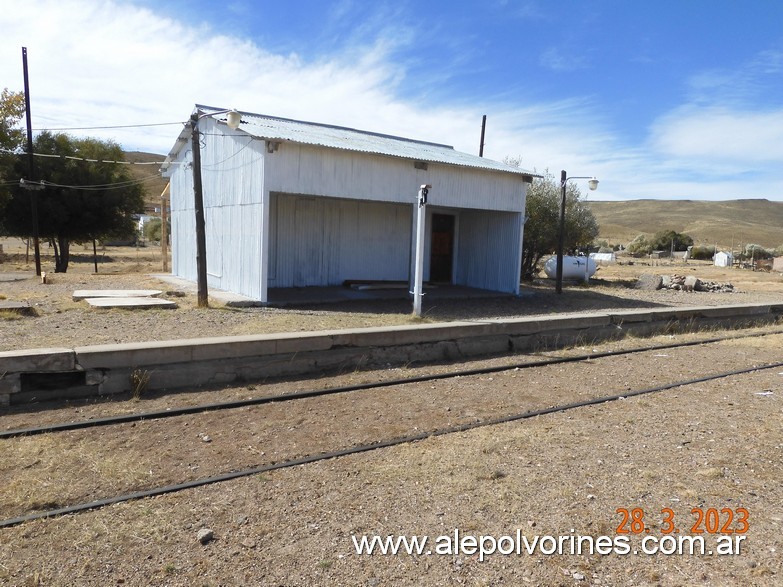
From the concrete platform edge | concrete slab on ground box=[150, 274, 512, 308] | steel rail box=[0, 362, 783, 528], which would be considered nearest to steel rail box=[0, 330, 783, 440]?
the concrete platform edge

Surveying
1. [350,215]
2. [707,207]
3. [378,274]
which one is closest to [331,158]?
[350,215]

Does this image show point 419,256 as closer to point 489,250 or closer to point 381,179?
point 381,179

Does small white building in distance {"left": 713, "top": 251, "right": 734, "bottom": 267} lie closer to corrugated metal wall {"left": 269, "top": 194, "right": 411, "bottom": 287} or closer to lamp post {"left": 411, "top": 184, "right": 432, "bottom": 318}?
corrugated metal wall {"left": 269, "top": 194, "right": 411, "bottom": 287}

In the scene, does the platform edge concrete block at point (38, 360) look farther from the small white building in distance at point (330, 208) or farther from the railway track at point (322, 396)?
the small white building in distance at point (330, 208)

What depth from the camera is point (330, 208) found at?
17.2 meters

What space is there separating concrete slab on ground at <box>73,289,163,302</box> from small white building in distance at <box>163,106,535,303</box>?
1940 mm

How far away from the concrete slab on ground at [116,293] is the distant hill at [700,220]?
258 feet

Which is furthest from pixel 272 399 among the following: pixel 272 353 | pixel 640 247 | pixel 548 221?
pixel 640 247

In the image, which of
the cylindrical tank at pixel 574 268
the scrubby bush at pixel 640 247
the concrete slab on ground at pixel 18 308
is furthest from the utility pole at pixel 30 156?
the scrubby bush at pixel 640 247

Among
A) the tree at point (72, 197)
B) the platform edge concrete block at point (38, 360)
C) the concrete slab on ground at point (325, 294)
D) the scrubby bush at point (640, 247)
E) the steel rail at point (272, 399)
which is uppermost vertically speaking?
the tree at point (72, 197)

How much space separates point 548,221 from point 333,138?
37.5ft

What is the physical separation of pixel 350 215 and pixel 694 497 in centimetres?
1431

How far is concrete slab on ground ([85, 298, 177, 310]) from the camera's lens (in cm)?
1188

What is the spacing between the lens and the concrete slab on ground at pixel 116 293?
13.1 metres
